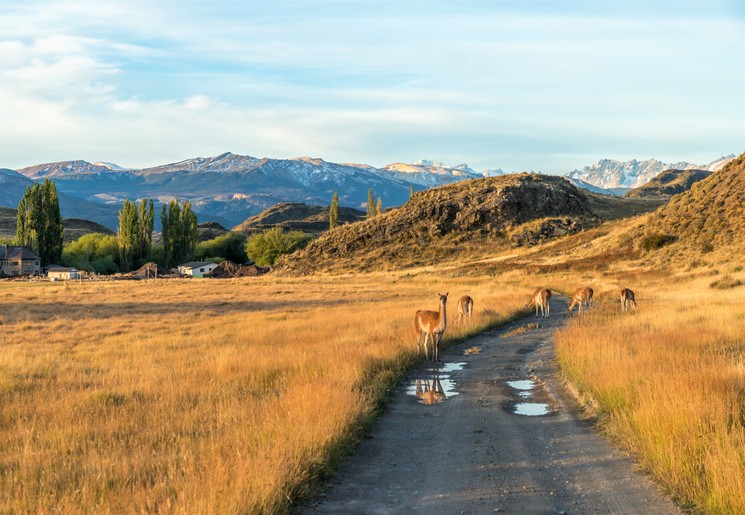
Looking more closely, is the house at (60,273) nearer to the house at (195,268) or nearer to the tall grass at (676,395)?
the house at (195,268)

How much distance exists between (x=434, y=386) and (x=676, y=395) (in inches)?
228

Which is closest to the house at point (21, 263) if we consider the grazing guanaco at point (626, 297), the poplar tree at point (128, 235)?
the poplar tree at point (128, 235)

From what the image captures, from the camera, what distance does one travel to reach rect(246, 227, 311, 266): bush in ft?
410

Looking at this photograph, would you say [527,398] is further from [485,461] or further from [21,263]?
[21,263]

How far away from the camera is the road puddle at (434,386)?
12.9m

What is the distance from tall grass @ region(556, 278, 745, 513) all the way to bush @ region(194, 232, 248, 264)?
127 meters

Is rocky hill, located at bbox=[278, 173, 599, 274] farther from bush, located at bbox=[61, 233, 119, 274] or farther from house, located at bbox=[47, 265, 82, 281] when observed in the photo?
bush, located at bbox=[61, 233, 119, 274]

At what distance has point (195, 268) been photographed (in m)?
115

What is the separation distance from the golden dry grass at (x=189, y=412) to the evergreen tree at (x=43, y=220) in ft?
273

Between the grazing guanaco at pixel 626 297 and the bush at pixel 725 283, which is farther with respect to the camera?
the bush at pixel 725 283

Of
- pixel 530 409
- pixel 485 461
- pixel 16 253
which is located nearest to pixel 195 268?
pixel 16 253

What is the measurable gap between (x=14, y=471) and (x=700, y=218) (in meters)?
67.3

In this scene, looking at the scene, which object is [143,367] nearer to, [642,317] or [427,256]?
[642,317]

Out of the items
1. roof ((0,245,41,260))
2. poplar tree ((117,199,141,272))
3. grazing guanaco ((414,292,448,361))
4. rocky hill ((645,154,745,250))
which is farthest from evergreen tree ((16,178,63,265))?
grazing guanaco ((414,292,448,361))
